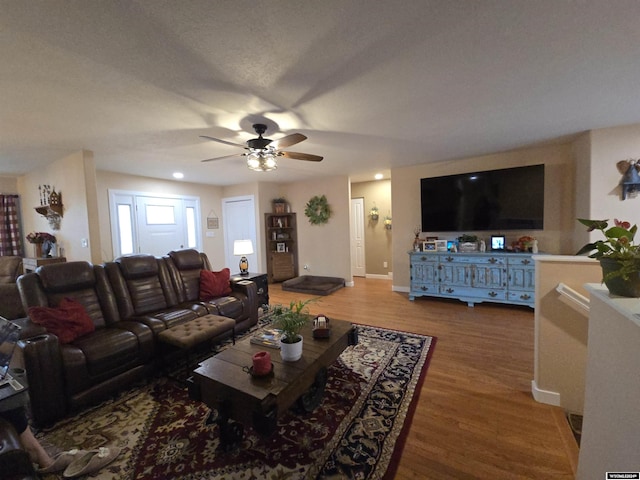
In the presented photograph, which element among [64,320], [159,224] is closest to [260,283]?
[64,320]

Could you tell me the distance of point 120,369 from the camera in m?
2.11

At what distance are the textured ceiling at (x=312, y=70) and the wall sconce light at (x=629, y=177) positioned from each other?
48cm

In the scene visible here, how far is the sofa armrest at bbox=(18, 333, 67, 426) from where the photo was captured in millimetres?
1706

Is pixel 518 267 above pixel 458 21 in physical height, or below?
below

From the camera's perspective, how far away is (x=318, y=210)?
583 centimetres

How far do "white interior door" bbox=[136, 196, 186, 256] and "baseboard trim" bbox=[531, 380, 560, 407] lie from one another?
19.6ft

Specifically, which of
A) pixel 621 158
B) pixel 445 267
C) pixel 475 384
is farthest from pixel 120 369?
pixel 621 158

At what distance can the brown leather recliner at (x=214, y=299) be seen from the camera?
3125 mm

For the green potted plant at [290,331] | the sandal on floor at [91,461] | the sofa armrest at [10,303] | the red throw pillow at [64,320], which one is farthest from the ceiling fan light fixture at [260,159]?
the sofa armrest at [10,303]

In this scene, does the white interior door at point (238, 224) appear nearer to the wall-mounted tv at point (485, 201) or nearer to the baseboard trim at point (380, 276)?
the baseboard trim at point (380, 276)

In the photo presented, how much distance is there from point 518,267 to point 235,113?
4132mm

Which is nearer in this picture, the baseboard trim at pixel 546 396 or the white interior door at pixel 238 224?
the baseboard trim at pixel 546 396

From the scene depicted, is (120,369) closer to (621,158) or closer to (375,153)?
(375,153)

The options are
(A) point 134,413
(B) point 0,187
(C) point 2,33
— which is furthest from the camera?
(B) point 0,187
